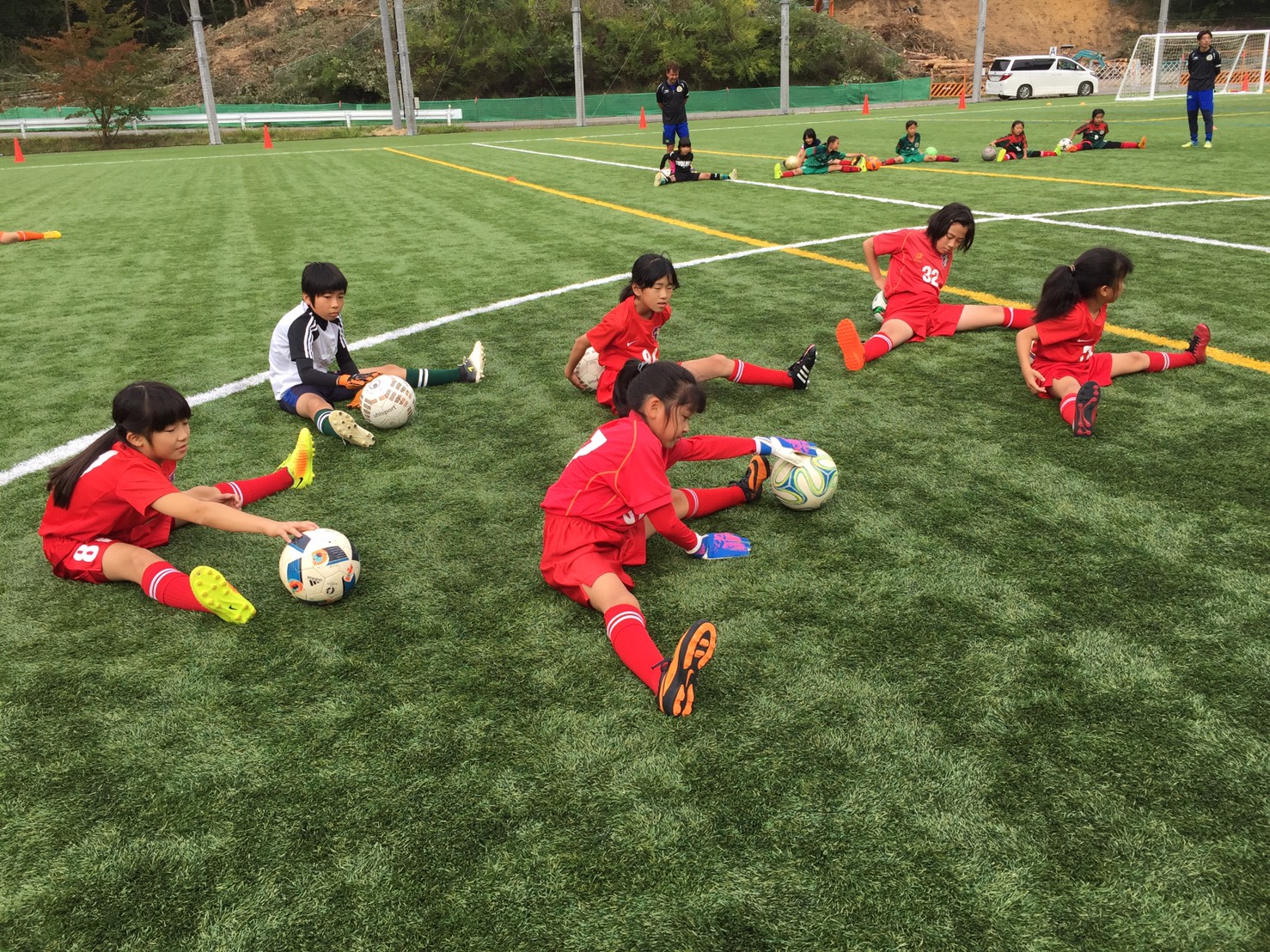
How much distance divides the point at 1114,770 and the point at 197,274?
893cm

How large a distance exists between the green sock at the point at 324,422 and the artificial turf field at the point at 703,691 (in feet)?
0.70

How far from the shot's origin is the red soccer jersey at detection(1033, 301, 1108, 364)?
15.0ft

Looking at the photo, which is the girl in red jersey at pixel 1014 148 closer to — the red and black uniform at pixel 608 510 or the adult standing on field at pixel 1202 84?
the adult standing on field at pixel 1202 84

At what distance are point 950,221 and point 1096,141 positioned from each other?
1235cm

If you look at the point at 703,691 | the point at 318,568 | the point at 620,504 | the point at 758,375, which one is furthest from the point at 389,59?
the point at 703,691

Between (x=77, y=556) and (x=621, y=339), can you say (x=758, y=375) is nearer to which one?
(x=621, y=339)

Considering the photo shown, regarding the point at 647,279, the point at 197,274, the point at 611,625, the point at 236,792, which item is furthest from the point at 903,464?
the point at 197,274

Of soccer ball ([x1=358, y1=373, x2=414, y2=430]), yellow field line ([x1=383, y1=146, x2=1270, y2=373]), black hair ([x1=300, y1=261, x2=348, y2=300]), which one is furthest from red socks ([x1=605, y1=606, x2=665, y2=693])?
yellow field line ([x1=383, y1=146, x2=1270, y2=373])

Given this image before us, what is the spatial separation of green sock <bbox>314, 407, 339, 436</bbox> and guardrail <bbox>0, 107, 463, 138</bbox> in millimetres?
34229

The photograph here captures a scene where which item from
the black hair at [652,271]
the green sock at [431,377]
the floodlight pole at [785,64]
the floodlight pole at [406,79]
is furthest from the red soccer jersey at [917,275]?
the floodlight pole at [785,64]

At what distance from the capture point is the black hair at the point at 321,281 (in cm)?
467

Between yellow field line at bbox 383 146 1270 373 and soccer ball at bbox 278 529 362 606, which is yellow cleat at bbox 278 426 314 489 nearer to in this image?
soccer ball at bbox 278 529 362 606

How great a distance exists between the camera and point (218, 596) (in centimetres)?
296

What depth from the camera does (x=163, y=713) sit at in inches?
102
